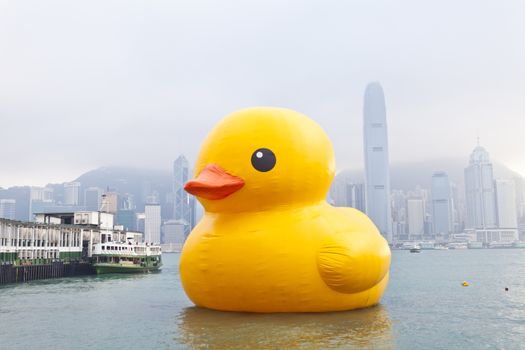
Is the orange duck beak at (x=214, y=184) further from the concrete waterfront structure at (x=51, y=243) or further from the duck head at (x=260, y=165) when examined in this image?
the concrete waterfront structure at (x=51, y=243)

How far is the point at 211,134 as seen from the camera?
637 inches

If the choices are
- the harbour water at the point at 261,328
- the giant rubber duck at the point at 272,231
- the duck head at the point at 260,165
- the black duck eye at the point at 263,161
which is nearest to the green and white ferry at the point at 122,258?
the harbour water at the point at 261,328

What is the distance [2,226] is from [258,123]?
36.7 m

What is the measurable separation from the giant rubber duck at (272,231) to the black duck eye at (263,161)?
3cm

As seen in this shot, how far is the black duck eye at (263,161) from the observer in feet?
49.0

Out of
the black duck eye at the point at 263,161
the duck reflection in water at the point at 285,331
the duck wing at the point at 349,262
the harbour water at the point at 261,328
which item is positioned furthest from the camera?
the black duck eye at the point at 263,161

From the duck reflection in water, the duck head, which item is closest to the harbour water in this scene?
the duck reflection in water

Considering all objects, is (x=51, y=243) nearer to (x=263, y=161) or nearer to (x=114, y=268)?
(x=114, y=268)

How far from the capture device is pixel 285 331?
13602 mm

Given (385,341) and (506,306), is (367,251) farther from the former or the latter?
(506,306)

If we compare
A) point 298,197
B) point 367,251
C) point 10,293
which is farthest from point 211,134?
point 10,293

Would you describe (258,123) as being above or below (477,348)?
above

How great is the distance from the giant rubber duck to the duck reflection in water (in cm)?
33

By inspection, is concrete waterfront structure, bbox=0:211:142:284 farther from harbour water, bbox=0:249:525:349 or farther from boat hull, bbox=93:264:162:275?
harbour water, bbox=0:249:525:349
